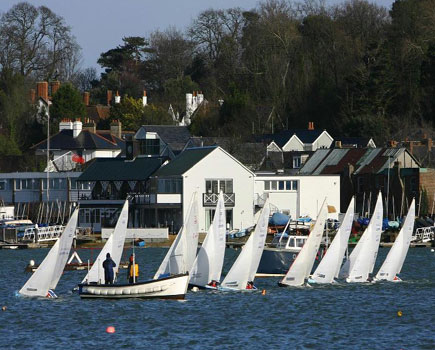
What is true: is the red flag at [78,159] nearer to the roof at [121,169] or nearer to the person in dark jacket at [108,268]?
the roof at [121,169]

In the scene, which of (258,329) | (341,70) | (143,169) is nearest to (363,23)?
(341,70)

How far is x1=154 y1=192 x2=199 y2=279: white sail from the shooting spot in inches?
2079

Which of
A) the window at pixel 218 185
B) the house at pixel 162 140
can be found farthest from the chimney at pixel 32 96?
the window at pixel 218 185

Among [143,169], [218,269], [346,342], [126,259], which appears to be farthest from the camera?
[143,169]

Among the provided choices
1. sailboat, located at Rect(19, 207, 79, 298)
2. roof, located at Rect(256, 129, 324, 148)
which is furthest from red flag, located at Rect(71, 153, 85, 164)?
sailboat, located at Rect(19, 207, 79, 298)

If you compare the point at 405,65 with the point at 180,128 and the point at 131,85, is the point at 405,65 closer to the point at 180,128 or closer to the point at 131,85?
the point at 180,128

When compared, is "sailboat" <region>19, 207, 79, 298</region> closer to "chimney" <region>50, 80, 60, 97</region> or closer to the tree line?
the tree line

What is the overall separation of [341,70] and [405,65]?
9.00 metres

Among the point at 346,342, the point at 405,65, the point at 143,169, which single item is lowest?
the point at 346,342

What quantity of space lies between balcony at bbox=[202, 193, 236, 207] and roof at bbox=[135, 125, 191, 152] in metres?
18.7

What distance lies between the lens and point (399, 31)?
430ft

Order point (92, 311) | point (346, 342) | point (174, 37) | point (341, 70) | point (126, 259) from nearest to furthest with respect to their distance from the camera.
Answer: point (346, 342) → point (92, 311) → point (126, 259) → point (341, 70) → point (174, 37)

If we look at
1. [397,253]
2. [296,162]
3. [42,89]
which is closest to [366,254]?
[397,253]

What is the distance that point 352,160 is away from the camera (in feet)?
365
